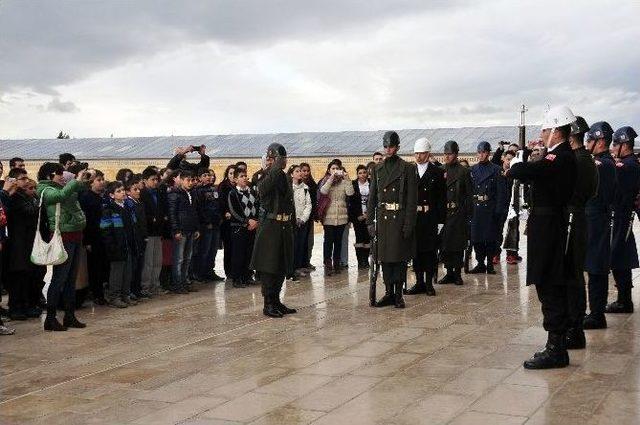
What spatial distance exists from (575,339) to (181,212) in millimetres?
5976

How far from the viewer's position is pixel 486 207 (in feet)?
43.5

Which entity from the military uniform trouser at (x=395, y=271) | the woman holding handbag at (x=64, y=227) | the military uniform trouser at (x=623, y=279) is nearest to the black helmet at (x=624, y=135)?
the military uniform trouser at (x=623, y=279)

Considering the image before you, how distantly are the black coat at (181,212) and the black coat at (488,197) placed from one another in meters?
4.62

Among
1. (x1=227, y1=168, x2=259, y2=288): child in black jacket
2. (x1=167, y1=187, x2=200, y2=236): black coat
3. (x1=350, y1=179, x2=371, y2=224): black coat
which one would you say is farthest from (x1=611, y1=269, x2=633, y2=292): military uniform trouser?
(x1=167, y1=187, x2=200, y2=236): black coat

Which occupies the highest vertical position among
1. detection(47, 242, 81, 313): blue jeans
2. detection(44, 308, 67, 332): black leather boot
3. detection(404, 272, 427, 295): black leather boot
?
detection(47, 242, 81, 313): blue jeans

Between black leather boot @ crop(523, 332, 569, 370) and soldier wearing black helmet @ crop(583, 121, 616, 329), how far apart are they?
5.51 ft

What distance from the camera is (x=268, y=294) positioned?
9.26 metres

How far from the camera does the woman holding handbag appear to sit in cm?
840

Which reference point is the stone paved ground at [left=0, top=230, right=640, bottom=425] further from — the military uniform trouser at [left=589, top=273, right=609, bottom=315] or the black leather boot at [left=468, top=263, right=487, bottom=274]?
the black leather boot at [left=468, top=263, right=487, bottom=274]

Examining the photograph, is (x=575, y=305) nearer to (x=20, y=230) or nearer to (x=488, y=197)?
(x=20, y=230)

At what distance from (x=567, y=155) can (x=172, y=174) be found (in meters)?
6.65

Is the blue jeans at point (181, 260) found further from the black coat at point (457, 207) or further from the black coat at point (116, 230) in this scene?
the black coat at point (457, 207)

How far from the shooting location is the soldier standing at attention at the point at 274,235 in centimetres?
922

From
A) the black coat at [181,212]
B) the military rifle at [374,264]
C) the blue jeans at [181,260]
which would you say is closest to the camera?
the military rifle at [374,264]
